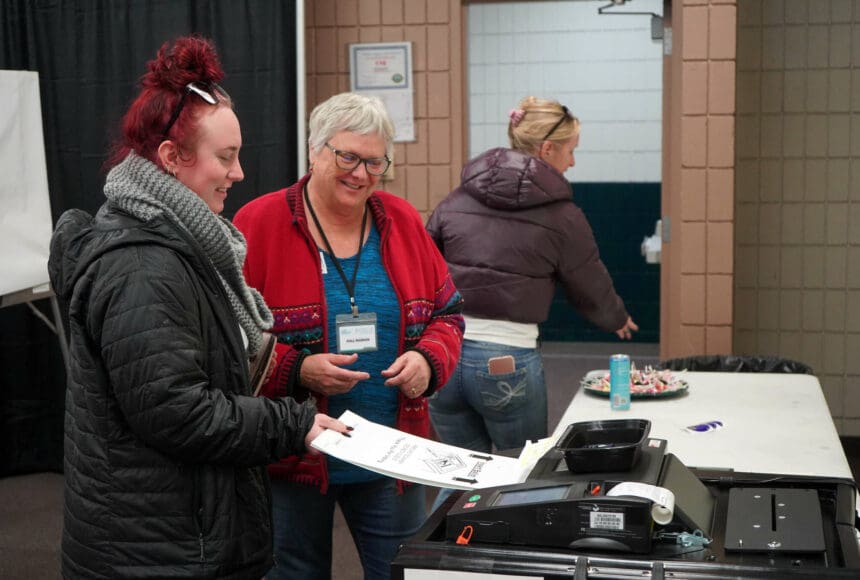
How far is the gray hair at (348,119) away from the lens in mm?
2051

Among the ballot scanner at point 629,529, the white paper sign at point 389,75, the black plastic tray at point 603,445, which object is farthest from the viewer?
the white paper sign at point 389,75

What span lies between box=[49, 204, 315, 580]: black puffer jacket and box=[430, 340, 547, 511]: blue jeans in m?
1.31

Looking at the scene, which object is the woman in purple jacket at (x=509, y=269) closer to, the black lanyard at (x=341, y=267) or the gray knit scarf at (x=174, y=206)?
the black lanyard at (x=341, y=267)

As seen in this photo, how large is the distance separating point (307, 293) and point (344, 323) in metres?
0.10

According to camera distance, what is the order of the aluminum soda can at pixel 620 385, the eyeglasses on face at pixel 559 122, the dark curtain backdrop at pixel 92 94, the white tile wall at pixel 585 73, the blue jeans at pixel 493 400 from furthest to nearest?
1. the white tile wall at pixel 585 73
2. the dark curtain backdrop at pixel 92 94
3. the eyeglasses on face at pixel 559 122
4. the blue jeans at pixel 493 400
5. the aluminum soda can at pixel 620 385

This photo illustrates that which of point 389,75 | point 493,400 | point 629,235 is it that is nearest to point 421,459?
point 493,400

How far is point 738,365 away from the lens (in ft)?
12.1

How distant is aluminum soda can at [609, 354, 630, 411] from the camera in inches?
111

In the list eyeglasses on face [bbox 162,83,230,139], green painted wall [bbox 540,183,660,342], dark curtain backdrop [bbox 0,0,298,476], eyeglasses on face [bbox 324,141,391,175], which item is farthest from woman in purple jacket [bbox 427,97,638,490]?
green painted wall [bbox 540,183,660,342]

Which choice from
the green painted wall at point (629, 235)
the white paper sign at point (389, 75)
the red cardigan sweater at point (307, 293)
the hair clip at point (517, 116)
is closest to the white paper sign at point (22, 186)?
the white paper sign at point (389, 75)

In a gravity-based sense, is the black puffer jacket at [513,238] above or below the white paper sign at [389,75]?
below

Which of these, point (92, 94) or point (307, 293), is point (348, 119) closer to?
point (307, 293)

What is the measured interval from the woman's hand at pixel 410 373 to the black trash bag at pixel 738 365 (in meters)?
1.79

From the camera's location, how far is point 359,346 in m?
2.08
